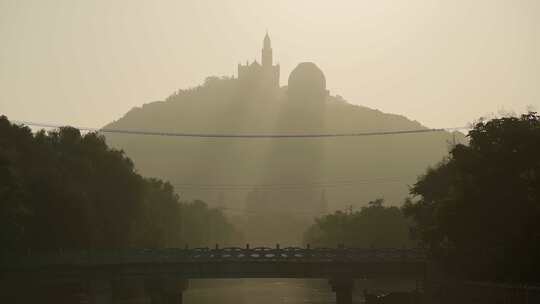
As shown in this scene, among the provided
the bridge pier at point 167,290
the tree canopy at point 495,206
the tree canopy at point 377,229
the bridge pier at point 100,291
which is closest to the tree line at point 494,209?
the tree canopy at point 495,206

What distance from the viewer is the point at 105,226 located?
110m

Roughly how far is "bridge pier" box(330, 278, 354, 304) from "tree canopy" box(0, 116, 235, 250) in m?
25.2

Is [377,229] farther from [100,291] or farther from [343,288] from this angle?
[100,291]

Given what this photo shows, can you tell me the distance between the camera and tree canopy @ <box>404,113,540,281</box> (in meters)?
71.8

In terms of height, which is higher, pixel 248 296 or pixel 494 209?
pixel 494 209

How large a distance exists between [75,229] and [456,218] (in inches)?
1538

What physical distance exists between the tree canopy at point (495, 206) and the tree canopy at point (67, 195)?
3476 cm

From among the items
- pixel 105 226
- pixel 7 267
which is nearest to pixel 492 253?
pixel 7 267

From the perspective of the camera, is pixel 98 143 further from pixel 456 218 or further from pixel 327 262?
pixel 456 218

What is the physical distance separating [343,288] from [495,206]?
68.7 ft

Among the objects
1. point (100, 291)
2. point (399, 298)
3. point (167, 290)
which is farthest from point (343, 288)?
point (100, 291)

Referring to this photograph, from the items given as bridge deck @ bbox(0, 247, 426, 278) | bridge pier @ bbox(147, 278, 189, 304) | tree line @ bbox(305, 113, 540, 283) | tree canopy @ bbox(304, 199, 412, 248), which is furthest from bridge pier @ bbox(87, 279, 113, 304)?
tree canopy @ bbox(304, 199, 412, 248)

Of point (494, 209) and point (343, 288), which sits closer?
point (494, 209)

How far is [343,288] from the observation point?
91.9m
